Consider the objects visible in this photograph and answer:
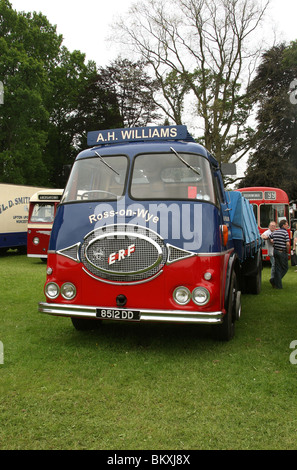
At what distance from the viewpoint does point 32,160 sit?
3331 cm

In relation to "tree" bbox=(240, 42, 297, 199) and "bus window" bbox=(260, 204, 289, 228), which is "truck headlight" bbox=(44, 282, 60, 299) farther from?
"tree" bbox=(240, 42, 297, 199)

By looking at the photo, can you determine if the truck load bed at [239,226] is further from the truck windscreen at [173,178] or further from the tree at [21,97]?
the tree at [21,97]

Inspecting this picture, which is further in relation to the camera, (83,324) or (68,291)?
(83,324)

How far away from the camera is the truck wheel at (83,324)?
6.77 metres

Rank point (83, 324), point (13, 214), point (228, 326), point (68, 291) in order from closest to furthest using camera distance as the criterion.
A: 1. point (68, 291)
2. point (228, 326)
3. point (83, 324)
4. point (13, 214)

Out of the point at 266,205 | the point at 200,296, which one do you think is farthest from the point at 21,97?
the point at 200,296

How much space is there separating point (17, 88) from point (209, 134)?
13.8 m

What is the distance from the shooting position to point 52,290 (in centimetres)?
596

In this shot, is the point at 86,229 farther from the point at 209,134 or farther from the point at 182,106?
the point at 182,106

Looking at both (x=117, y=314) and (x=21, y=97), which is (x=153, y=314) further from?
(x=21, y=97)

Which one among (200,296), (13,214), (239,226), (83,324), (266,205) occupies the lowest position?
(83,324)

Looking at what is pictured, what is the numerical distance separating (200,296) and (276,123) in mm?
28255

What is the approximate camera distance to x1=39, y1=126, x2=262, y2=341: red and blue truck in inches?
215

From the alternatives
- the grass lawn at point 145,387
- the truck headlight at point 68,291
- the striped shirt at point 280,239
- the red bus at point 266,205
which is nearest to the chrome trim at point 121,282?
the truck headlight at point 68,291
